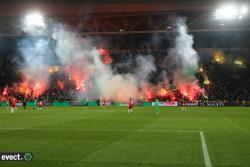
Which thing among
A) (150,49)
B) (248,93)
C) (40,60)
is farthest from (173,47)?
(40,60)

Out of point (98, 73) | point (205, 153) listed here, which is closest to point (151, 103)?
point (98, 73)

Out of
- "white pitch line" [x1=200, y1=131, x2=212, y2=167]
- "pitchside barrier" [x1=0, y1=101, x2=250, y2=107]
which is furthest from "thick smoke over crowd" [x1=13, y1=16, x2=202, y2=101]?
"white pitch line" [x1=200, y1=131, x2=212, y2=167]

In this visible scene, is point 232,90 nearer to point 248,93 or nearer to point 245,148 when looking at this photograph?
point 248,93

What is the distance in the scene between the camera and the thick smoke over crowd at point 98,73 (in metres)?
59.7

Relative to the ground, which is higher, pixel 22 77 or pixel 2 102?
pixel 22 77

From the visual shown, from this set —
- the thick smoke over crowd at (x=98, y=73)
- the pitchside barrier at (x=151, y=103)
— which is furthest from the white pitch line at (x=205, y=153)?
the pitchside barrier at (x=151, y=103)

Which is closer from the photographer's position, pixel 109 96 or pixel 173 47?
pixel 173 47

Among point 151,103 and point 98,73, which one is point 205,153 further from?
point 98,73

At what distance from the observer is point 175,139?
1545 cm

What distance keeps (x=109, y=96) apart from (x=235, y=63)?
22.8 m

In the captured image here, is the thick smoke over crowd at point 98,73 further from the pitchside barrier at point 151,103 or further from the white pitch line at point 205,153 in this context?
the white pitch line at point 205,153

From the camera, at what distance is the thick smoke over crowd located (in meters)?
59.7

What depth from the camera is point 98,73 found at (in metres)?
64.9

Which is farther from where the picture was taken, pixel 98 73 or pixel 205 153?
pixel 98 73
